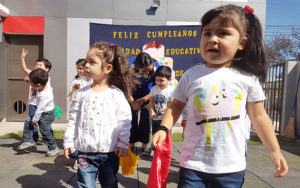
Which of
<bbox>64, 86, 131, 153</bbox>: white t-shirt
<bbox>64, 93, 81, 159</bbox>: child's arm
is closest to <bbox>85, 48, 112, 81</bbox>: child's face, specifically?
<bbox>64, 86, 131, 153</bbox>: white t-shirt

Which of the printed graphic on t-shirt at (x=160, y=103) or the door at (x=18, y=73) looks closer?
the printed graphic on t-shirt at (x=160, y=103)

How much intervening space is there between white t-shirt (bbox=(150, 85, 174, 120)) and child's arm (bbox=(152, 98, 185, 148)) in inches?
82.3

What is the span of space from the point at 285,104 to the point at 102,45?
20.7ft

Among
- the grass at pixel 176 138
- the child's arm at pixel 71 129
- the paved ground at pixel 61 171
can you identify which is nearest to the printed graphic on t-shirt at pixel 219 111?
the child's arm at pixel 71 129

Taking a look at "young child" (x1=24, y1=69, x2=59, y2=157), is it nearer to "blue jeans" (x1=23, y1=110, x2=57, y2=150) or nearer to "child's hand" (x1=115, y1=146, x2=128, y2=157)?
"blue jeans" (x1=23, y1=110, x2=57, y2=150)

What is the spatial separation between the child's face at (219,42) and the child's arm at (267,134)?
1.23 ft

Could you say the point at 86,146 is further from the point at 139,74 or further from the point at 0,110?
the point at 0,110

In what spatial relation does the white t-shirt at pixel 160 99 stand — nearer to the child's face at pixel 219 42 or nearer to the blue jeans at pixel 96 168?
the blue jeans at pixel 96 168

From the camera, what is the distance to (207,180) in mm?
1638

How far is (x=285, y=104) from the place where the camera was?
7.04 metres

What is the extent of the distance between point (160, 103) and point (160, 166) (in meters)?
2.26

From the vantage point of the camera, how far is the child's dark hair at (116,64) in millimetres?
2320

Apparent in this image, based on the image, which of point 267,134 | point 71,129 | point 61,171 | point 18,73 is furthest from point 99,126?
point 18,73

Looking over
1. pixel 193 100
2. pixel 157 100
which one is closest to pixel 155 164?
pixel 193 100
